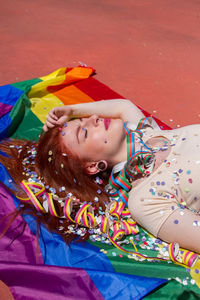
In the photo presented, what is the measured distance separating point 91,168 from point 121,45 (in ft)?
9.80

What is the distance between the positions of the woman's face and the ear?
3 cm

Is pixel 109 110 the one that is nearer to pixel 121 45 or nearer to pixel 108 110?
pixel 108 110

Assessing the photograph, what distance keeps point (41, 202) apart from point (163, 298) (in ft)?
3.35

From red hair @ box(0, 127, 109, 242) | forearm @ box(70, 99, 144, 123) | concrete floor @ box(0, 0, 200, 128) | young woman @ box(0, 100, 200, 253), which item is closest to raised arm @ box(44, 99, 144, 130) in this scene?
forearm @ box(70, 99, 144, 123)

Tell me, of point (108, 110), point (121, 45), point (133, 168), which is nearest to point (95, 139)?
point (133, 168)

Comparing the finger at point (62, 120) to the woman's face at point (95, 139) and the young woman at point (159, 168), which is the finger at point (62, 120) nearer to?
the young woman at point (159, 168)

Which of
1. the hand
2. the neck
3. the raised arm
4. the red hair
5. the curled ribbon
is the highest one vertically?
the raised arm

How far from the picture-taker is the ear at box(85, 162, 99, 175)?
213cm

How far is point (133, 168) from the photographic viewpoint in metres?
2.11

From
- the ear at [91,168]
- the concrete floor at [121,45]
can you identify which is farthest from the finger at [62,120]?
the concrete floor at [121,45]

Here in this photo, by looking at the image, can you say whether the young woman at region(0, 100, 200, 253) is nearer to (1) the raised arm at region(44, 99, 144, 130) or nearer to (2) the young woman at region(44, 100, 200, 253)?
(2) the young woman at region(44, 100, 200, 253)

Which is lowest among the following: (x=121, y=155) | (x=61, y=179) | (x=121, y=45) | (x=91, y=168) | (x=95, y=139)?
(x=61, y=179)

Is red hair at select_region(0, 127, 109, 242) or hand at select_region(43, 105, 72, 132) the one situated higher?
hand at select_region(43, 105, 72, 132)

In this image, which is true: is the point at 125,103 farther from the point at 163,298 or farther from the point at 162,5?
the point at 162,5
